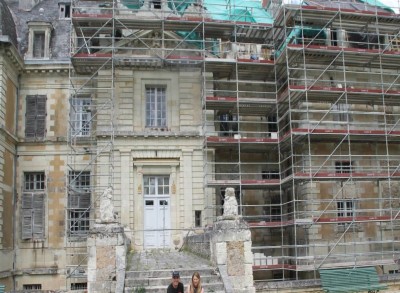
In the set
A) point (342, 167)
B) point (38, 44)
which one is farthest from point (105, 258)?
point (38, 44)

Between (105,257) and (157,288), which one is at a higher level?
(105,257)

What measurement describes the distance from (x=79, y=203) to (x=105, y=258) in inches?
373

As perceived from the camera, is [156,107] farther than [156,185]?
Yes

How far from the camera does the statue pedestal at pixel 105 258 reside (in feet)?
44.5

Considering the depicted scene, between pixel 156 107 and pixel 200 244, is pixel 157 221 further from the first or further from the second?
pixel 200 244

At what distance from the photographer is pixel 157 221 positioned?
857 inches

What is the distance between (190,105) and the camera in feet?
73.7

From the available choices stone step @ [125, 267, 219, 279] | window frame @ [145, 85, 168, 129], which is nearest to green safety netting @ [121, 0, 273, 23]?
window frame @ [145, 85, 168, 129]

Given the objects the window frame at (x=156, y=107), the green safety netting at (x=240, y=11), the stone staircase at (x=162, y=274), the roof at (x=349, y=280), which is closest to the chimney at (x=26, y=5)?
the window frame at (x=156, y=107)

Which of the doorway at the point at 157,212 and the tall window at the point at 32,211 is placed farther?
the tall window at the point at 32,211

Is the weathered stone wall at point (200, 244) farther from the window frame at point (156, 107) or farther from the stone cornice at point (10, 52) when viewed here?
the stone cornice at point (10, 52)

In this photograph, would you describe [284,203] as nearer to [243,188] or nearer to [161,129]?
[243,188]

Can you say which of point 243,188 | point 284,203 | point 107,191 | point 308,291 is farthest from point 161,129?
point 308,291

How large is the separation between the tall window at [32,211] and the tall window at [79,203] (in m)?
1.22
